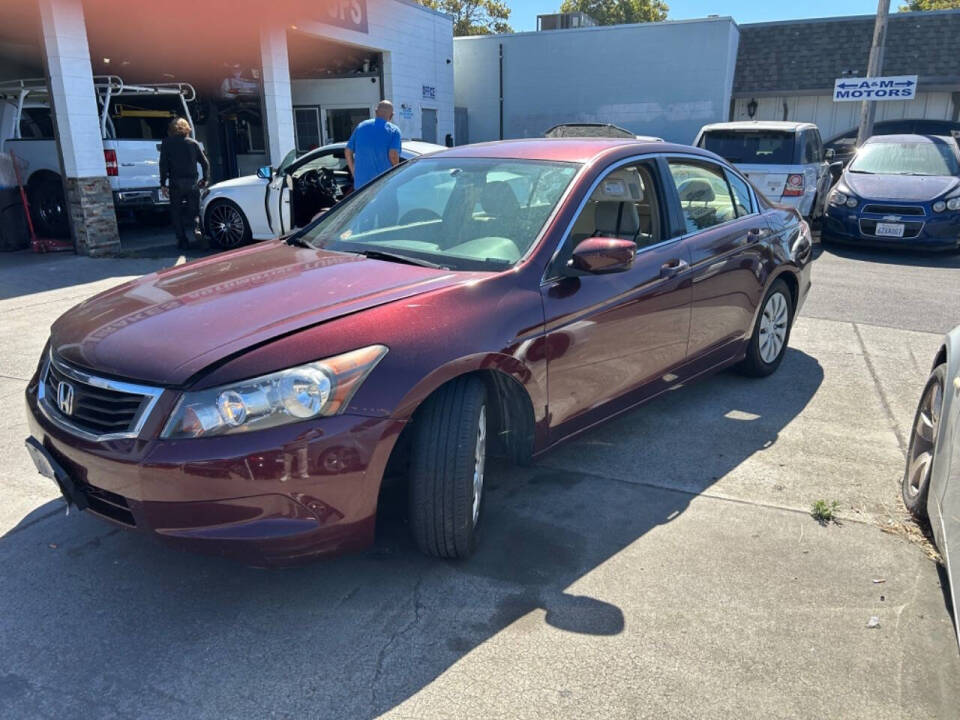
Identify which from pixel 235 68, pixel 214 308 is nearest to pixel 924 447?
pixel 214 308

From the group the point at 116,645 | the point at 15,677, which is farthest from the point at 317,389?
the point at 15,677

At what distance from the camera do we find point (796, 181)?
10.4m

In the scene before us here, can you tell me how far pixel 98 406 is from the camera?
→ 8.41 ft

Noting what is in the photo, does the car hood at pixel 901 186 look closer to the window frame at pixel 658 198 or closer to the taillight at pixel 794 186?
the taillight at pixel 794 186

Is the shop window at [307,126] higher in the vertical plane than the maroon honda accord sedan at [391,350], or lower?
higher

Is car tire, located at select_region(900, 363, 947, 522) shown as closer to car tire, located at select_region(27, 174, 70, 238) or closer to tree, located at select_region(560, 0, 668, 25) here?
car tire, located at select_region(27, 174, 70, 238)

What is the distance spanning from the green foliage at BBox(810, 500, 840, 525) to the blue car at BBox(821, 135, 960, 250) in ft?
26.8

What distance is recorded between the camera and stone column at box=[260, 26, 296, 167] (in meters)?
12.7

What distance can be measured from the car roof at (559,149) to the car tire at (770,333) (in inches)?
53.3

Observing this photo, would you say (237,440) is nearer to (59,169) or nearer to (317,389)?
(317,389)

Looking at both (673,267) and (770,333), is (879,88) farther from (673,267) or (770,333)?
(673,267)

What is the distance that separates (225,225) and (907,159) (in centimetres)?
1015

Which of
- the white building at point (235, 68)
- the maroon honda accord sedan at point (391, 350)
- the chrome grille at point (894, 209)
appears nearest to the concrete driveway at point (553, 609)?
the maroon honda accord sedan at point (391, 350)

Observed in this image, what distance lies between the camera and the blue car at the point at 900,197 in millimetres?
9977
